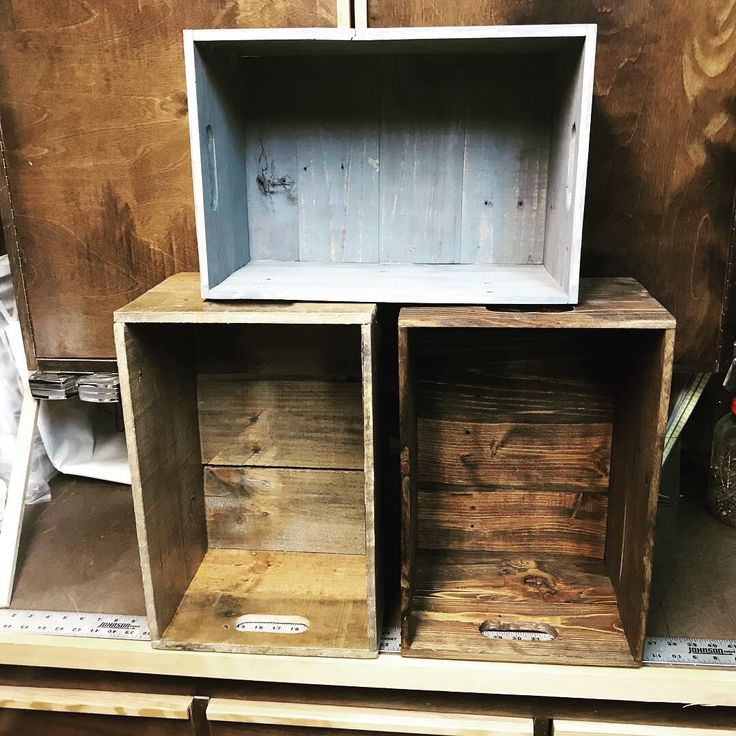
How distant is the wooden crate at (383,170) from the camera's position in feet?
3.45

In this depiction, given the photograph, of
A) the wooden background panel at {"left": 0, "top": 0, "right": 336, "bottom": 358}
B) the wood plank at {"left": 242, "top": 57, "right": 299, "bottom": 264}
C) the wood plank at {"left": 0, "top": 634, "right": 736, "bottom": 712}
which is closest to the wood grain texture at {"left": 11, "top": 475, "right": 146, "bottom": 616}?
the wood plank at {"left": 0, "top": 634, "right": 736, "bottom": 712}

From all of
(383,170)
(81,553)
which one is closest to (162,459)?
(81,553)

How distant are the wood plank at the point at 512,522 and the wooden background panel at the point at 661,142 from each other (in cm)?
30

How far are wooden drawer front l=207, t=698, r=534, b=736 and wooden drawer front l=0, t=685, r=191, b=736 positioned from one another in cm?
7

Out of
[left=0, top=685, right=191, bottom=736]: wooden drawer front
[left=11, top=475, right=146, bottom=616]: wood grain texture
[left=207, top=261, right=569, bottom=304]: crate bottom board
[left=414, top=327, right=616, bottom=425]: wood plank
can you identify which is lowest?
[left=0, top=685, right=191, bottom=736]: wooden drawer front

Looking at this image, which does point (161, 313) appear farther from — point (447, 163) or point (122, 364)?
point (447, 163)

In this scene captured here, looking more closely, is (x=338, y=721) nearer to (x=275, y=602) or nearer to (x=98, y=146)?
(x=275, y=602)

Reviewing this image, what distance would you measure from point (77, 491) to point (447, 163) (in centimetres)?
96

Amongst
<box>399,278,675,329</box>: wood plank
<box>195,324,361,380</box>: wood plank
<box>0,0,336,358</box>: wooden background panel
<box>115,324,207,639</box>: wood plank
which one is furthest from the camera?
<box>195,324,361,380</box>: wood plank

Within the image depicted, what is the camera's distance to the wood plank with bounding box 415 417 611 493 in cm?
124

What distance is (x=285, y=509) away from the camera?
1341 millimetres

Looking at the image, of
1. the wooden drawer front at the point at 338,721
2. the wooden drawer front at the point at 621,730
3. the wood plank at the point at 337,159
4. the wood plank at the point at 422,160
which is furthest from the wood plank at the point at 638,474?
the wood plank at the point at 337,159

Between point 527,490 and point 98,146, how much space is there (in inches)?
34.1

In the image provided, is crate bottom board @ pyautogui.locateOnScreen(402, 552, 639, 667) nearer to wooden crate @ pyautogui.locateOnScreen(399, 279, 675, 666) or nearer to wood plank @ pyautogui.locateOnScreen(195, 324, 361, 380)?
wooden crate @ pyautogui.locateOnScreen(399, 279, 675, 666)
